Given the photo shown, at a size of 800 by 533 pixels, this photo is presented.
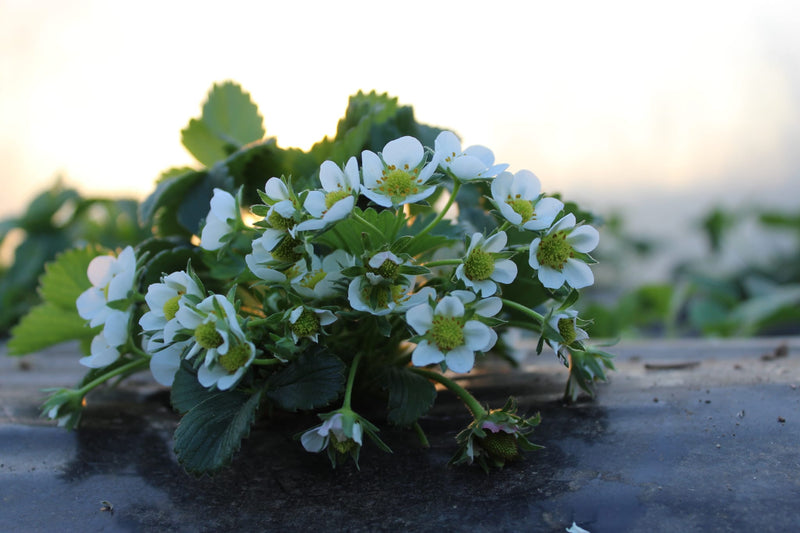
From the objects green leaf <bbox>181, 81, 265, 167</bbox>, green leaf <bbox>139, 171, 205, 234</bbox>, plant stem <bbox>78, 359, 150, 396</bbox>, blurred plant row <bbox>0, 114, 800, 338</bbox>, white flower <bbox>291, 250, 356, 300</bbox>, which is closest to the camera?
white flower <bbox>291, 250, 356, 300</bbox>

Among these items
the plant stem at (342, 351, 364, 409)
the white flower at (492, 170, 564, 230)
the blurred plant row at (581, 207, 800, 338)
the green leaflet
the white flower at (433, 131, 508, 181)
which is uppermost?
the white flower at (433, 131, 508, 181)

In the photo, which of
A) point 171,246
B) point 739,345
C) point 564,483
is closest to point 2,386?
point 171,246

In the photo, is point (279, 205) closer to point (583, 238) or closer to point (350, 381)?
point (350, 381)

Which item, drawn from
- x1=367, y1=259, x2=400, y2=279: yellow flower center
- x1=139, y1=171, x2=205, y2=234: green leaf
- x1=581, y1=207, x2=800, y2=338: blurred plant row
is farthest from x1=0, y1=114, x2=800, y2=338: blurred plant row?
x1=367, y1=259, x2=400, y2=279: yellow flower center

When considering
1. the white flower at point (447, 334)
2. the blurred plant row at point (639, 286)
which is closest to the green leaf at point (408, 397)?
the white flower at point (447, 334)

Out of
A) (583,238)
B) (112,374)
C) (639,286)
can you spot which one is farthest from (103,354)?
(639,286)

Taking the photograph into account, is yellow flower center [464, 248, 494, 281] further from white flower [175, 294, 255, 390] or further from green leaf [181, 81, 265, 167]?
green leaf [181, 81, 265, 167]
